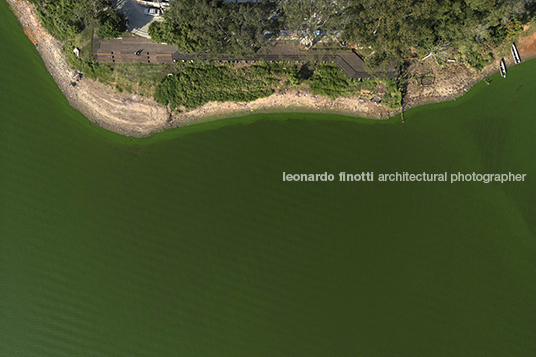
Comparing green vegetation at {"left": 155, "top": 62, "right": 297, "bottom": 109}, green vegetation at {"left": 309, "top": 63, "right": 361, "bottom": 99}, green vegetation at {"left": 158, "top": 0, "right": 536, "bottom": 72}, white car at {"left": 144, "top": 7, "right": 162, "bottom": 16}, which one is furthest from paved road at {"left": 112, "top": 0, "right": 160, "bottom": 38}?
green vegetation at {"left": 309, "top": 63, "right": 361, "bottom": 99}

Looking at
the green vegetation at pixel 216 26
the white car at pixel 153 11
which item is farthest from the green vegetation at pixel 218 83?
the white car at pixel 153 11

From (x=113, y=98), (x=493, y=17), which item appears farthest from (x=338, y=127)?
(x=113, y=98)

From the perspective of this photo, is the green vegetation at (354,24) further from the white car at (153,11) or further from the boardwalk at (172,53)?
the white car at (153,11)

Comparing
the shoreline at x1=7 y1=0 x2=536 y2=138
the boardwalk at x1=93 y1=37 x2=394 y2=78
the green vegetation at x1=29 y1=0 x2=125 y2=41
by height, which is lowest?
the shoreline at x1=7 y1=0 x2=536 y2=138

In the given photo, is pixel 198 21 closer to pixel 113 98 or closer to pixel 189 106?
pixel 189 106

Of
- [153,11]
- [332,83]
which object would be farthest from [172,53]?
[332,83]

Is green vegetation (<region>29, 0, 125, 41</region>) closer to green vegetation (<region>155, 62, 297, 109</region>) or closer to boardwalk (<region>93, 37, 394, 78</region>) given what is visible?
boardwalk (<region>93, 37, 394, 78</region>)
